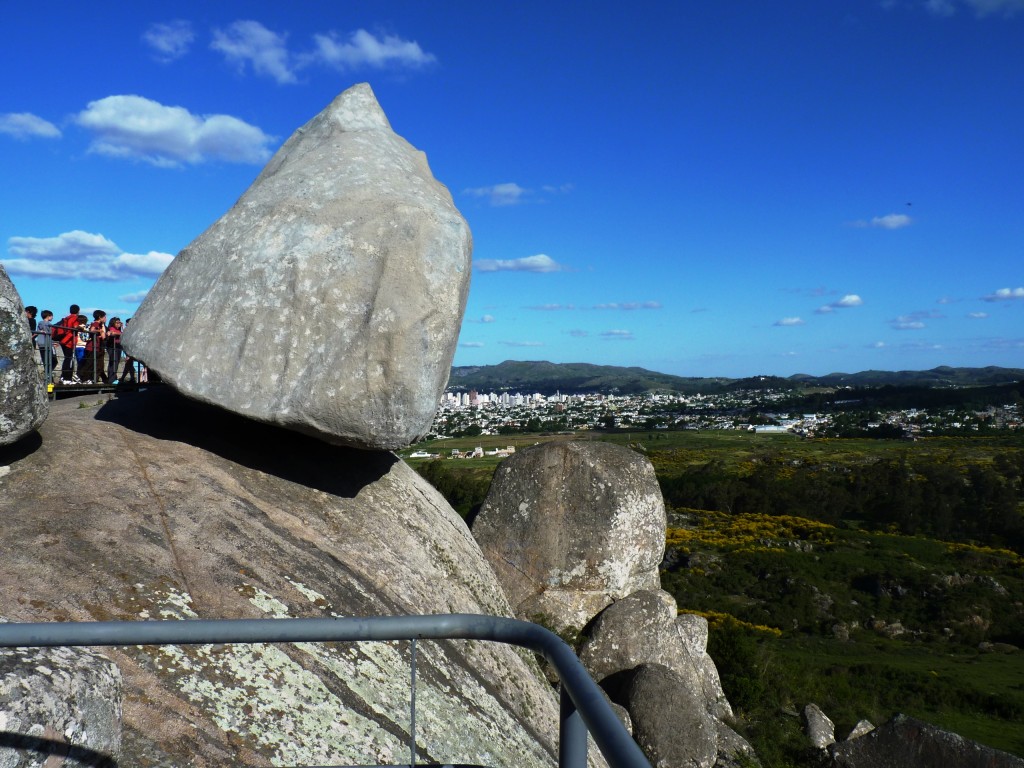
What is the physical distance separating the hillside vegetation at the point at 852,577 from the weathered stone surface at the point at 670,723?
9.57 ft

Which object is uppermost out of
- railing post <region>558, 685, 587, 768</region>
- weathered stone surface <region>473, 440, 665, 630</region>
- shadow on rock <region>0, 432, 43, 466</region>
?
shadow on rock <region>0, 432, 43, 466</region>

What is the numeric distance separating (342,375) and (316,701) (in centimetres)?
294

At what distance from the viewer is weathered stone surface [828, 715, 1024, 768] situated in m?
13.3

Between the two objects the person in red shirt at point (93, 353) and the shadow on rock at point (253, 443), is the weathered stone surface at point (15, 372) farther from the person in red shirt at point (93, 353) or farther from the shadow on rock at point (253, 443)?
the person in red shirt at point (93, 353)

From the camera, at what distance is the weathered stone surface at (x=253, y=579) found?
16.0 ft

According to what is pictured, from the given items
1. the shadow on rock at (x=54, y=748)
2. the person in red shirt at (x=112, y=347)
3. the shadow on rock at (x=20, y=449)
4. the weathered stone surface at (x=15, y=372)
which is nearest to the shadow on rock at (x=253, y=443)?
the shadow on rock at (x=20, y=449)

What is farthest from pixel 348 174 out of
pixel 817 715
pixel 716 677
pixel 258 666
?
pixel 817 715

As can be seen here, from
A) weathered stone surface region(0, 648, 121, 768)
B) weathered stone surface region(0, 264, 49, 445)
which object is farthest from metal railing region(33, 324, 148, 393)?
weathered stone surface region(0, 648, 121, 768)

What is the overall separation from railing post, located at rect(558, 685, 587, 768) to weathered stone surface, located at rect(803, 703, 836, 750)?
641 inches

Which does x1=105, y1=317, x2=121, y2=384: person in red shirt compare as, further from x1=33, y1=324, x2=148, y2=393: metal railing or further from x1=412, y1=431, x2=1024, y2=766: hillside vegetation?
x1=412, y1=431, x2=1024, y2=766: hillside vegetation

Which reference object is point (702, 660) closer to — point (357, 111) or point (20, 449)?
point (357, 111)

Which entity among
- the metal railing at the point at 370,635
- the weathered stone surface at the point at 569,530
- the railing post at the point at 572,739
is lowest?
the weathered stone surface at the point at 569,530

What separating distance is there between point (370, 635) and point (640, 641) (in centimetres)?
1168

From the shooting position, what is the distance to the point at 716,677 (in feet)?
50.7
